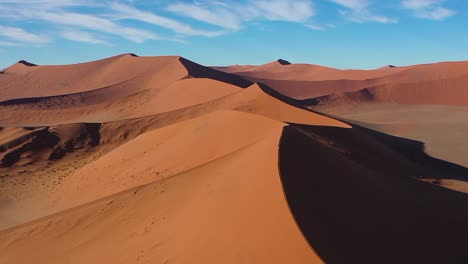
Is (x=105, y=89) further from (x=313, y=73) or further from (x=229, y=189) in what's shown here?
(x=313, y=73)

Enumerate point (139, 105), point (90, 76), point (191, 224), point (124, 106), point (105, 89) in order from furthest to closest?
point (90, 76) < point (105, 89) < point (124, 106) < point (139, 105) < point (191, 224)

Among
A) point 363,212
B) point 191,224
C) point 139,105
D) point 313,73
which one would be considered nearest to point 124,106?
point 139,105

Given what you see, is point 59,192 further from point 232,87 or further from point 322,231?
point 232,87

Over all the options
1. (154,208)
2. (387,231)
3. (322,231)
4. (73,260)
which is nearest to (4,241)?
(73,260)

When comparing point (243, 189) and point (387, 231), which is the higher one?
point (243, 189)

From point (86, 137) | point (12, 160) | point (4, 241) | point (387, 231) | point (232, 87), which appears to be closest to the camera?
point (387, 231)
